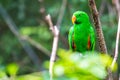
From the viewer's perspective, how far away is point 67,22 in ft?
15.5

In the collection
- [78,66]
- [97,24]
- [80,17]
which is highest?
[80,17]

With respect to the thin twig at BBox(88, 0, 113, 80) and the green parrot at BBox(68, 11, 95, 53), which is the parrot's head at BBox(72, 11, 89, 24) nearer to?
the green parrot at BBox(68, 11, 95, 53)

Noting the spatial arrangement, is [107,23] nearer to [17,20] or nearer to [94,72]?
[17,20]

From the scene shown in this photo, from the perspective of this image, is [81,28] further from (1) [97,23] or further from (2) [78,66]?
(2) [78,66]

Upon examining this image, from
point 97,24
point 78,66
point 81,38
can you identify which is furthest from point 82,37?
point 78,66

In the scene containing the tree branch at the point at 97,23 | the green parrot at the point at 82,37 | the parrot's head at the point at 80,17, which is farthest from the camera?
the green parrot at the point at 82,37

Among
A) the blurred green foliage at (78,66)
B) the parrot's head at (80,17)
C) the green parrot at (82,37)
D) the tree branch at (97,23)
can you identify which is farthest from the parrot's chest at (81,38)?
the blurred green foliage at (78,66)

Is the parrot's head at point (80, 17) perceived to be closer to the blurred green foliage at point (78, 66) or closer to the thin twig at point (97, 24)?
the thin twig at point (97, 24)

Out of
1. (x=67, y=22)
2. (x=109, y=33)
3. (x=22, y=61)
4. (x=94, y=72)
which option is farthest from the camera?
(x=22, y=61)

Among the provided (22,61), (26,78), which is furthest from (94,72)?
(22,61)

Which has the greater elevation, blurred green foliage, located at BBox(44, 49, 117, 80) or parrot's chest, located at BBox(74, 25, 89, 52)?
parrot's chest, located at BBox(74, 25, 89, 52)

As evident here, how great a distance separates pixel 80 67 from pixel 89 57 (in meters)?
0.04

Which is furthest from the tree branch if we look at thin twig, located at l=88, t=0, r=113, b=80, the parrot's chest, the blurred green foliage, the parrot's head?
the blurred green foliage

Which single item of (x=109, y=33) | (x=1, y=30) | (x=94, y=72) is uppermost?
(x=1, y=30)
